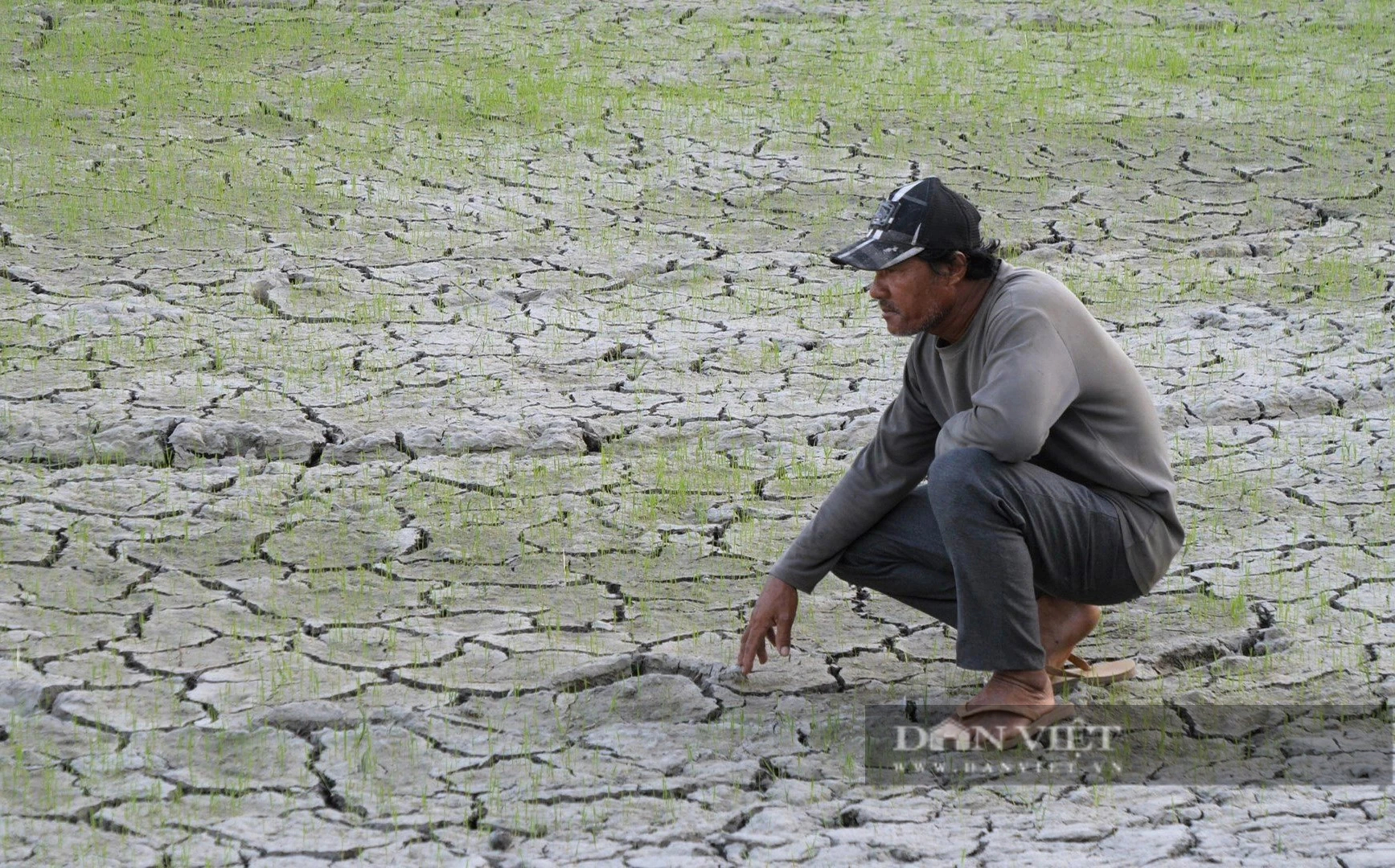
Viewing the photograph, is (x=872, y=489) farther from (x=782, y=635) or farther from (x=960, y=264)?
(x=960, y=264)

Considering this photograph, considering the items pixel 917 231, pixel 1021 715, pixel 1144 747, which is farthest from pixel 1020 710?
pixel 917 231

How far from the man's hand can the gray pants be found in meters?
0.34

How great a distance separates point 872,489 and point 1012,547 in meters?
0.38

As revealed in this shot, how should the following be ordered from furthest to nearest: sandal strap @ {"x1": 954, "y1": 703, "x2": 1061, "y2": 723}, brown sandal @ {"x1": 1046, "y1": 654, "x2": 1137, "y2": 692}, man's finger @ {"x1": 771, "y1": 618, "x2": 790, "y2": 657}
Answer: brown sandal @ {"x1": 1046, "y1": 654, "x2": 1137, "y2": 692} < man's finger @ {"x1": 771, "y1": 618, "x2": 790, "y2": 657} < sandal strap @ {"x1": 954, "y1": 703, "x2": 1061, "y2": 723}

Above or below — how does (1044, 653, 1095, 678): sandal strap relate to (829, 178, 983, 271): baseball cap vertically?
below

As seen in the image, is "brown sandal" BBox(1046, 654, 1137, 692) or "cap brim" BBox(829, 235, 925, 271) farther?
"brown sandal" BBox(1046, 654, 1137, 692)

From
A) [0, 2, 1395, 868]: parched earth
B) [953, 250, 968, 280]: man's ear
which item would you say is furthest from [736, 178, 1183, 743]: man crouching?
[0, 2, 1395, 868]: parched earth

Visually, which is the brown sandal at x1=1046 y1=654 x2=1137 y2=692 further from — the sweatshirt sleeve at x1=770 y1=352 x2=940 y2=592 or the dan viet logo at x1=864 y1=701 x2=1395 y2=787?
the sweatshirt sleeve at x1=770 y1=352 x2=940 y2=592

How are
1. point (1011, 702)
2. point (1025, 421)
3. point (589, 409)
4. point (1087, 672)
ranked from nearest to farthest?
point (1025, 421)
point (1011, 702)
point (1087, 672)
point (589, 409)

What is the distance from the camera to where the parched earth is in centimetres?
296

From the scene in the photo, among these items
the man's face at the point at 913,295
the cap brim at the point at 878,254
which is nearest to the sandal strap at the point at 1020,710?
the man's face at the point at 913,295

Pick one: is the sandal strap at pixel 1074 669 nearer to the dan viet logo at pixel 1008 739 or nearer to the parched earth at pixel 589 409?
the parched earth at pixel 589 409

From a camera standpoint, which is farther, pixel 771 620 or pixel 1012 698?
pixel 771 620

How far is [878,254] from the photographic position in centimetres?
313
